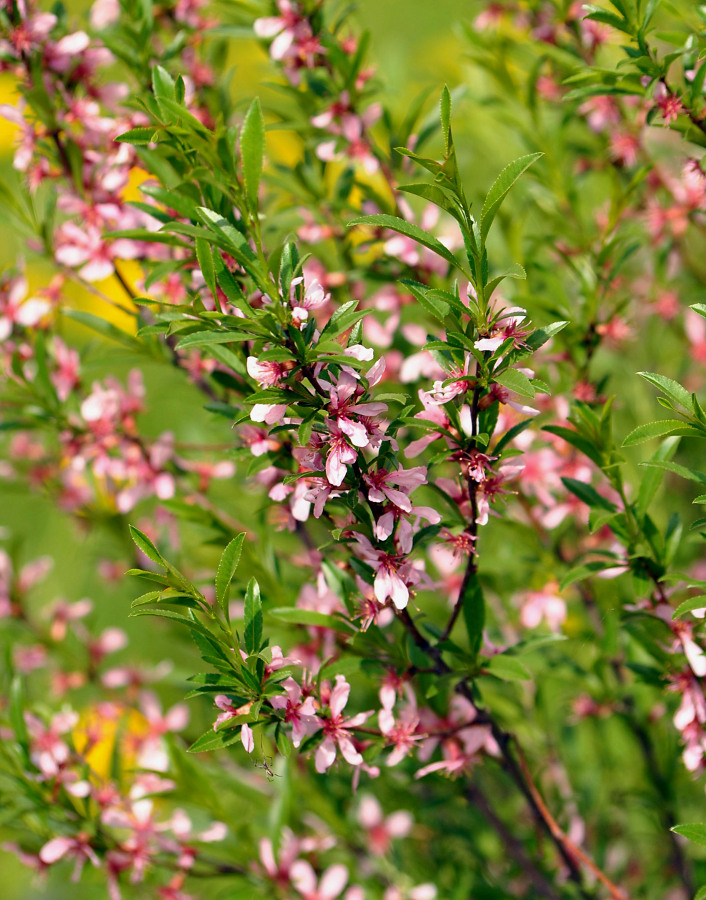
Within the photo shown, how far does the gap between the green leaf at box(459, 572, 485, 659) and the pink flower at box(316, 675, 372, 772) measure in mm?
132

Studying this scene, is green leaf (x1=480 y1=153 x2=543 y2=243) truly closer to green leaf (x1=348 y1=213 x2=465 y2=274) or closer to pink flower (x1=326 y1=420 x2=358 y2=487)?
green leaf (x1=348 y1=213 x2=465 y2=274)

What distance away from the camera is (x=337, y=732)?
792 mm

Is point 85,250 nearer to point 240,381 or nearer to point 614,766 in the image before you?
point 240,381

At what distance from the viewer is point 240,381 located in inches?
36.1

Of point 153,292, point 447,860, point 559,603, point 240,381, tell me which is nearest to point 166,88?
point 240,381

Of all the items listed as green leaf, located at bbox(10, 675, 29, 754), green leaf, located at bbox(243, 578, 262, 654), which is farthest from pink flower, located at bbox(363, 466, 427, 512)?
green leaf, located at bbox(10, 675, 29, 754)

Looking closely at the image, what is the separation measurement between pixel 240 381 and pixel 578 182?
0.79 meters

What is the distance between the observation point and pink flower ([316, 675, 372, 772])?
774mm

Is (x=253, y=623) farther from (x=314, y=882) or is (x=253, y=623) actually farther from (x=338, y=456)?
(x=314, y=882)

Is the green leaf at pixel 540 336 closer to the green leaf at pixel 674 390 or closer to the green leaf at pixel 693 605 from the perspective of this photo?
the green leaf at pixel 674 390

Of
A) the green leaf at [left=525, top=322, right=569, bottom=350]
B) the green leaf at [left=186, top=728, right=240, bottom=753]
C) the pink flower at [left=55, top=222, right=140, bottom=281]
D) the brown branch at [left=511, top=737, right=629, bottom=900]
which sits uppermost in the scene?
the green leaf at [left=525, top=322, right=569, bottom=350]

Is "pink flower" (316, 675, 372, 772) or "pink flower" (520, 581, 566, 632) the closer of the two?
"pink flower" (316, 675, 372, 772)

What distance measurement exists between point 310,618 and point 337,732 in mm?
116

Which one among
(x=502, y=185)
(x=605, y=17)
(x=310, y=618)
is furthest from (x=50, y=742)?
(x=605, y=17)
